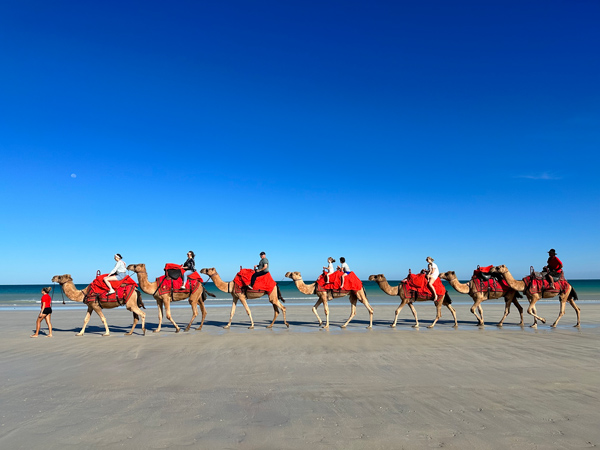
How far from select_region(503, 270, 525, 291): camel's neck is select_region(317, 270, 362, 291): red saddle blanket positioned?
532cm

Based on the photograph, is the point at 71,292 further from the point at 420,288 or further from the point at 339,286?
the point at 420,288

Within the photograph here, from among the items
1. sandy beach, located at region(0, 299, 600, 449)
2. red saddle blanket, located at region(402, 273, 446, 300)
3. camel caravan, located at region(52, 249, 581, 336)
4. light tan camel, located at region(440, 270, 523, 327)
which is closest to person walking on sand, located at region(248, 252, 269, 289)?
camel caravan, located at region(52, 249, 581, 336)

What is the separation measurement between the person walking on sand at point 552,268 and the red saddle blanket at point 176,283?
40.3ft

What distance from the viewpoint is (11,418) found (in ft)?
17.9

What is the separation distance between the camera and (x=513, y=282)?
1491cm

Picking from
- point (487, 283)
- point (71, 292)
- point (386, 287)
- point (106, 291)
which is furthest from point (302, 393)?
point (487, 283)

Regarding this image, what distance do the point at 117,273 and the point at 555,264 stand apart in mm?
14807

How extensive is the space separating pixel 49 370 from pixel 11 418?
305 centimetres

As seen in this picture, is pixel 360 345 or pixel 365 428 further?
pixel 360 345

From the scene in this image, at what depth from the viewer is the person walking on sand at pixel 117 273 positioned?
42.2 feet

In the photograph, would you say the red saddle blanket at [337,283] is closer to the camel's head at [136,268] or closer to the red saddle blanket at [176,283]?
the red saddle blanket at [176,283]

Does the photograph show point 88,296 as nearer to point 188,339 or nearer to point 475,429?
point 188,339

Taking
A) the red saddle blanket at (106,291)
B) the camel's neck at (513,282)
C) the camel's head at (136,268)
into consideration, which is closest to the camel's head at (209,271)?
the camel's head at (136,268)

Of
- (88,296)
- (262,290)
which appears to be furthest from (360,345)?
(88,296)
